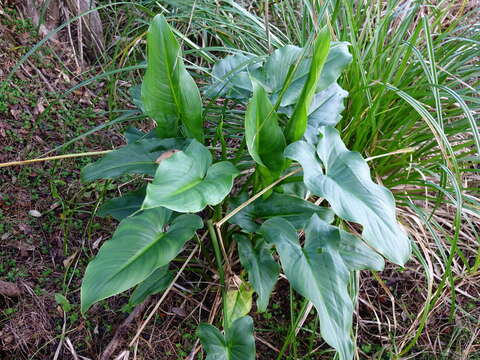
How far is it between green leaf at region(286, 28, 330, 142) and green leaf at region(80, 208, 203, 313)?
0.95 feet

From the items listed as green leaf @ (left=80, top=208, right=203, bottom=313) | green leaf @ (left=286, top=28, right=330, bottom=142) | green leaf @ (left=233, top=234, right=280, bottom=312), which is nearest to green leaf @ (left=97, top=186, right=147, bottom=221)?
green leaf @ (left=80, top=208, right=203, bottom=313)

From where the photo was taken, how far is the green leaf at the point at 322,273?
0.71 m

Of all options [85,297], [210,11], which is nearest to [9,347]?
[85,297]

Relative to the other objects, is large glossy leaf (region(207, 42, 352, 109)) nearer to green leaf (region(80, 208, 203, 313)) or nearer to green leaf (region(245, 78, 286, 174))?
green leaf (region(245, 78, 286, 174))

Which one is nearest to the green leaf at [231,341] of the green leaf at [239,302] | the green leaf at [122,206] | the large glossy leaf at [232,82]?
the green leaf at [239,302]

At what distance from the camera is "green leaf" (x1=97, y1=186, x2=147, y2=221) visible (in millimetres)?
969

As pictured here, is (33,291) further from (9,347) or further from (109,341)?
(109,341)

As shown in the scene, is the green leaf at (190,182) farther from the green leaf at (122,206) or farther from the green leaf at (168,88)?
the green leaf at (122,206)

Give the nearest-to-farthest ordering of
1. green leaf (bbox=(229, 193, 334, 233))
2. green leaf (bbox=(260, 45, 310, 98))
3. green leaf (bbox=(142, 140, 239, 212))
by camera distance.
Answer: green leaf (bbox=(142, 140, 239, 212)), green leaf (bbox=(229, 193, 334, 233)), green leaf (bbox=(260, 45, 310, 98))

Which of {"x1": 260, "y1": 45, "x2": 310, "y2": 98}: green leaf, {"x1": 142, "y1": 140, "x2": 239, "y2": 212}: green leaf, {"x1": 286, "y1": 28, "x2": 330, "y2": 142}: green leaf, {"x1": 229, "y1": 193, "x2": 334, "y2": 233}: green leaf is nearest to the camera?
{"x1": 142, "y1": 140, "x2": 239, "y2": 212}: green leaf

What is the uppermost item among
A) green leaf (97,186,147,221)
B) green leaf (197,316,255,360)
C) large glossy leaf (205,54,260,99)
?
large glossy leaf (205,54,260,99)

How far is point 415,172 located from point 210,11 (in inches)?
33.4

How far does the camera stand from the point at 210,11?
137cm

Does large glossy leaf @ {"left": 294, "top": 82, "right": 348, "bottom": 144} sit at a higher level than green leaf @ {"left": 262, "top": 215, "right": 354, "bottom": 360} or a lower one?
higher
